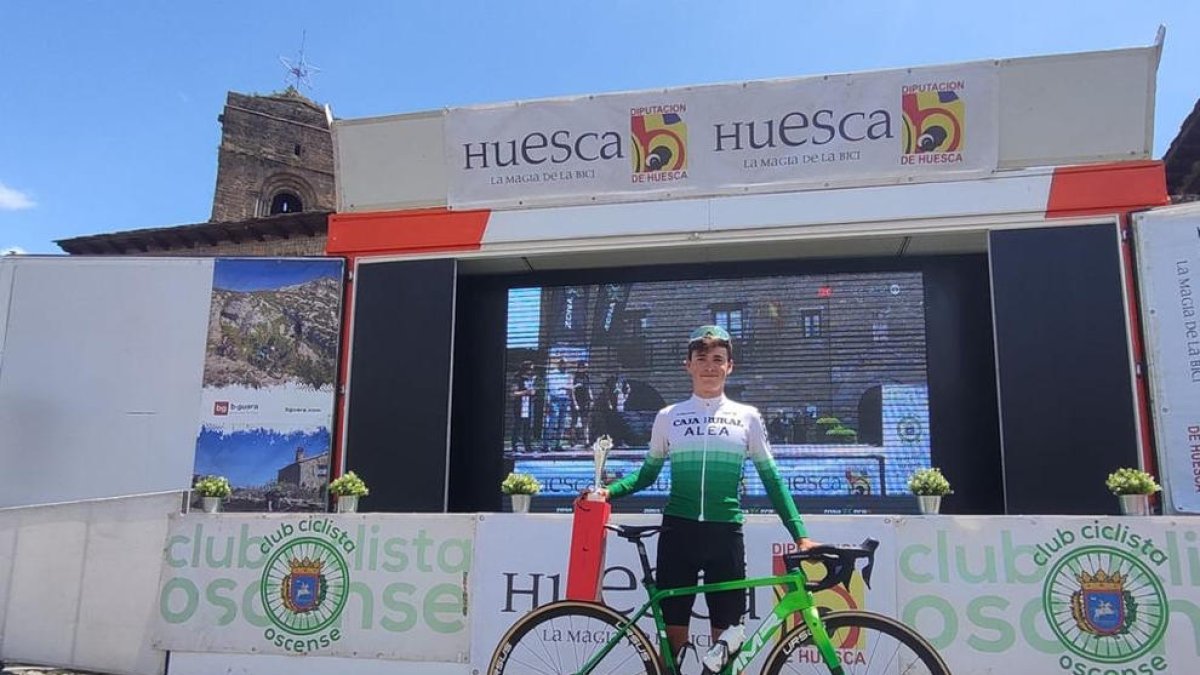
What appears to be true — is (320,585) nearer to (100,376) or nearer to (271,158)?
(100,376)

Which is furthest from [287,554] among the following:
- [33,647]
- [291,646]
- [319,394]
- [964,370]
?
[964,370]

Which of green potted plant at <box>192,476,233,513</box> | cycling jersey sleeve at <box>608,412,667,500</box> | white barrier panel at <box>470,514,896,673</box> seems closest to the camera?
cycling jersey sleeve at <box>608,412,667,500</box>

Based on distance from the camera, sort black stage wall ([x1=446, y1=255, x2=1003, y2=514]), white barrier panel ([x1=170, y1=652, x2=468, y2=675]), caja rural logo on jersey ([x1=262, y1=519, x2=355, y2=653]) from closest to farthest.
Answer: white barrier panel ([x1=170, y1=652, x2=468, y2=675]), caja rural logo on jersey ([x1=262, y1=519, x2=355, y2=653]), black stage wall ([x1=446, y1=255, x2=1003, y2=514])

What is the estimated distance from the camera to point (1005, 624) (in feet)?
17.1

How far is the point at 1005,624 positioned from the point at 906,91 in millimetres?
4541

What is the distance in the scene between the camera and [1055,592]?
518 cm

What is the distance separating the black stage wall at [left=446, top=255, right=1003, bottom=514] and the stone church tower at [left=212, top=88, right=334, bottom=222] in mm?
20205

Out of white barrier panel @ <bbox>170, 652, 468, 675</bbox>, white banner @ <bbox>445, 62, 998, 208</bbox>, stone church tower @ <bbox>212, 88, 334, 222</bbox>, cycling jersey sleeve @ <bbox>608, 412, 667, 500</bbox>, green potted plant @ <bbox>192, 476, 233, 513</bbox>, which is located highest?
stone church tower @ <bbox>212, 88, 334, 222</bbox>

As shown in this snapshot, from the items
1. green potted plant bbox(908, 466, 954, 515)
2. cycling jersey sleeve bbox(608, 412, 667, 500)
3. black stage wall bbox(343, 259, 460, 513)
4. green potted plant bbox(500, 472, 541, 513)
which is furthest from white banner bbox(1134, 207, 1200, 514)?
black stage wall bbox(343, 259, 460, 513)

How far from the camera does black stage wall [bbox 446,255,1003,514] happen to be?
306 inches

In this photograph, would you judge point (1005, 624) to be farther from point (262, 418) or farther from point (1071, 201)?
point (262, 418)

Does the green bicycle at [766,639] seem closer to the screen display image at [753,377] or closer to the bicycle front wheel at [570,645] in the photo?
the bicycle front wheel at [570,645]

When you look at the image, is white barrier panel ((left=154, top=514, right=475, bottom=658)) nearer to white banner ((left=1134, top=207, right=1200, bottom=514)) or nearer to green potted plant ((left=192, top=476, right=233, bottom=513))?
green potted plant ((left=192, top=476, right=233, bottom=513))

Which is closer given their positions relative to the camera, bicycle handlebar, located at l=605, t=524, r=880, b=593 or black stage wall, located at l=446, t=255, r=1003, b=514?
bicycle handlebar, located at l=605, t=524, r=880, b=593
